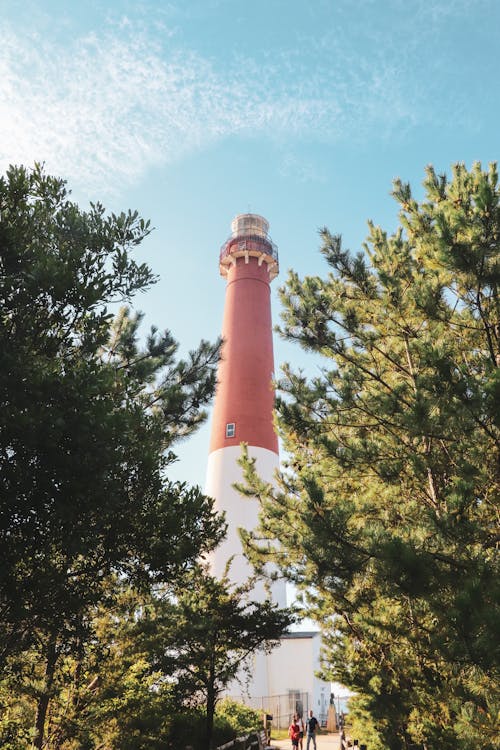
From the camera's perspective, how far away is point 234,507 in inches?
701

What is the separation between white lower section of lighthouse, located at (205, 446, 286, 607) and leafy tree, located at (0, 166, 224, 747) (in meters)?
9.75

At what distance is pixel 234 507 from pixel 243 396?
4020 mm

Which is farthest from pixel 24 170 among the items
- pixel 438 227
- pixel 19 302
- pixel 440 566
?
pixel 440 566

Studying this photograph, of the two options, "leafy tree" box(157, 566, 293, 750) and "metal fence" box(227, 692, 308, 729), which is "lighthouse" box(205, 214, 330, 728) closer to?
"metal fence" box(227, 692, 308, 729)

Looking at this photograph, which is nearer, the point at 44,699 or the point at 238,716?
the point at 44,699

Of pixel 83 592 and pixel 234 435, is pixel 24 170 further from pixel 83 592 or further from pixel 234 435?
pixel 234 435

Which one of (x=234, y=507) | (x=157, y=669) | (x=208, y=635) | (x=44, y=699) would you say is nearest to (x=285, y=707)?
(x=234, y=507)

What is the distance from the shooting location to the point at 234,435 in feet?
61.4

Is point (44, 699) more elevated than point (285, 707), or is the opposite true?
point (44, 699)

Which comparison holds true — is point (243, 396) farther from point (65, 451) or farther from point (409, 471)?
point (65, 451)

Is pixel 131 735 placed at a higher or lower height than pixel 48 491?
lower

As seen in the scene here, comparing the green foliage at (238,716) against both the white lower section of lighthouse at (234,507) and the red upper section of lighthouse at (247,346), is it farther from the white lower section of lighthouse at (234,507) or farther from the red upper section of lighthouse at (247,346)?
the red upper section of lighthouse at (247,346)

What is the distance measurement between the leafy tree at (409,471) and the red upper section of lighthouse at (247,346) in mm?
9458

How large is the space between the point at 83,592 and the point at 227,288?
59.6 ft
